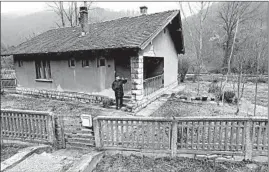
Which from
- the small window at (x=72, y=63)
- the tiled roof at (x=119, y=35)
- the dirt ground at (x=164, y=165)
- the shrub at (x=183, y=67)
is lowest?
the dirt ground at (x=164, y=165)

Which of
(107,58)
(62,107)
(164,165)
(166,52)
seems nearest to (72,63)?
(107,58)

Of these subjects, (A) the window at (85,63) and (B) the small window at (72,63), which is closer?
(A) the window at (85,63)

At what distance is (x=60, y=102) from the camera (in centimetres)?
1127

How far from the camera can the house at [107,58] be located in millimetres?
9133

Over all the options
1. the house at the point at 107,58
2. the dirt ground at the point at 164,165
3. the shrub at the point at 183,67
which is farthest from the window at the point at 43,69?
the shrub at the point at 183,67

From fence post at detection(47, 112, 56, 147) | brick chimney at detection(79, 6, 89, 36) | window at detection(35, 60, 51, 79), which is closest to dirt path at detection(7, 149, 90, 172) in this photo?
fence post at detection(47, 112, 56, 147)

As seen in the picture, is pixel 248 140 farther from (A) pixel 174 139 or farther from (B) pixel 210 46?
(B) pixel 210 46

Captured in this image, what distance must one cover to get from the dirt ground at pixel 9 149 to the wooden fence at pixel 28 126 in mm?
205

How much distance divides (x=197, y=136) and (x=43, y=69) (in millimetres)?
11573

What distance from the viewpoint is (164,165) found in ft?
14.6

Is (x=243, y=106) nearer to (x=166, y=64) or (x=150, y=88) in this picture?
(x=150, y=88)

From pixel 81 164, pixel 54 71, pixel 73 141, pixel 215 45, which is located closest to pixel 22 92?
pixel 54 71

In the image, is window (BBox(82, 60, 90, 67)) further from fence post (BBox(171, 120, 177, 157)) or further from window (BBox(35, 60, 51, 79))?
fence post (BBox(171, 120, 177, 157))

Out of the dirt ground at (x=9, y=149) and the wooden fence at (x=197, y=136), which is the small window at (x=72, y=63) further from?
the wooden fence at (x=197, y=136)
